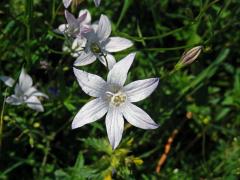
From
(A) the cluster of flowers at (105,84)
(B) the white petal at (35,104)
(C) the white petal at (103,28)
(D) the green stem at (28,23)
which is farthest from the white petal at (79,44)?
(B) the white petal at (35,104)

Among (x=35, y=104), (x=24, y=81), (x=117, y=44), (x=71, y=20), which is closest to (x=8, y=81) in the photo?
(x=24, y=81)

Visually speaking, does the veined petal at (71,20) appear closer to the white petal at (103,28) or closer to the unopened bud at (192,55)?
the white petal at (103,28)

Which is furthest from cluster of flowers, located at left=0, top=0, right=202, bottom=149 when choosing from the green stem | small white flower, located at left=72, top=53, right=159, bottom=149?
the green stem

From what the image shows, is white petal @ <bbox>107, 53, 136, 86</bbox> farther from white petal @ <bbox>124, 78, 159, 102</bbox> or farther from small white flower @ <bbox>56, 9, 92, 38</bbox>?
small white flower @ <bbox>56, 9, 92, 38</bbox>

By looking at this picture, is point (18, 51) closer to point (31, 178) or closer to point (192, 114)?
point (31, 178)

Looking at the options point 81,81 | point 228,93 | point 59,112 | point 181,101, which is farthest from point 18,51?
point 228,93

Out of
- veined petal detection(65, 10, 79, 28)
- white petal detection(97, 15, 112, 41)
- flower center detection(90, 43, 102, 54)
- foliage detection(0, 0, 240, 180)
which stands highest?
veined petal detection(65, 10, 79, 28)

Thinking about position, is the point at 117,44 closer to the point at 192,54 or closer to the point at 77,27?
the point at 77,27
